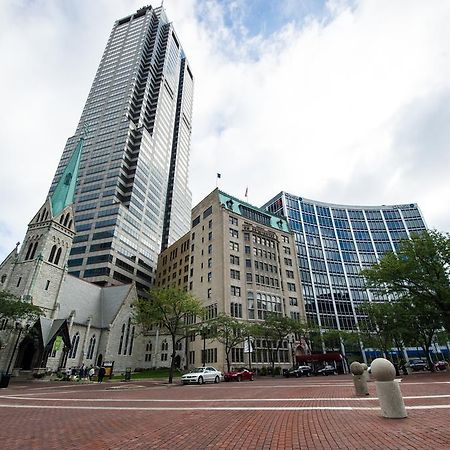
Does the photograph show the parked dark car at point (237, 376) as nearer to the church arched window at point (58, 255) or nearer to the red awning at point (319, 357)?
the red awning at point (319, 357)

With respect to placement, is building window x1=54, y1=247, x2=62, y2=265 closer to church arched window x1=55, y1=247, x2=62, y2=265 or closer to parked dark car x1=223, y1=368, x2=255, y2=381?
church arched window x1=55, y1=247, x2=62, y2=265

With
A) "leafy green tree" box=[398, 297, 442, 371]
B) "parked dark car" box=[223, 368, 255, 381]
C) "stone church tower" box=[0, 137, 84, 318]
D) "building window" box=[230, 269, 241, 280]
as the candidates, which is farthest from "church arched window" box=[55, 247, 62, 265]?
"leafy green tree" box=[398, 297, 442, 371]

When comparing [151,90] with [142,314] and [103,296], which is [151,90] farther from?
[142,314]

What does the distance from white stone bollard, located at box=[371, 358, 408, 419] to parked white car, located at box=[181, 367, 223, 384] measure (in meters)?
22.8

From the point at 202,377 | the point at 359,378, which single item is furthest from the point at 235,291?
the point at 359,378

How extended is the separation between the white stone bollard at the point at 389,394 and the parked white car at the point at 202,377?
22.8 metres

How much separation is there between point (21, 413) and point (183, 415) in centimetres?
595

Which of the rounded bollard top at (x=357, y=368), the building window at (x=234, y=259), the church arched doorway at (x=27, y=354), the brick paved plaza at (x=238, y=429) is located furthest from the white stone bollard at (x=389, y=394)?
the building window at (x=234, y=259)

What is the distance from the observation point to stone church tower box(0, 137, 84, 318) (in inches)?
1567

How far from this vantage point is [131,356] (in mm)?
51594

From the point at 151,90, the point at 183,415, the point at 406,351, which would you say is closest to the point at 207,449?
the point at 183,415

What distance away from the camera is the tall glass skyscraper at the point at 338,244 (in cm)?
7525

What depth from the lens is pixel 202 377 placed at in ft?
90.3

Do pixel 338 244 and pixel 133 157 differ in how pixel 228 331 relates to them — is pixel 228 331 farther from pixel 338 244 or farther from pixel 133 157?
pixel 133 157
